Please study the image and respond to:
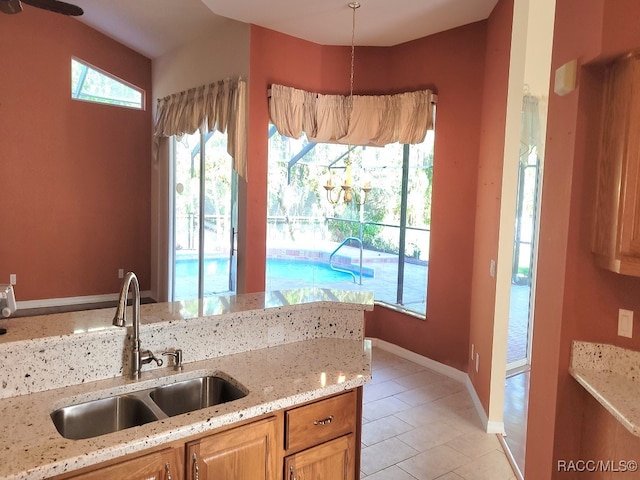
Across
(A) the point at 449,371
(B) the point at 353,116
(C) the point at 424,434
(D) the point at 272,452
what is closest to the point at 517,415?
(A) the point at 449,371

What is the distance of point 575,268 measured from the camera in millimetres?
2100

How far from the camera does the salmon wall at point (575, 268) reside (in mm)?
2051

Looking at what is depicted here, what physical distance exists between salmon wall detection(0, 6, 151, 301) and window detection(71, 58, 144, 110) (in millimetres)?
92

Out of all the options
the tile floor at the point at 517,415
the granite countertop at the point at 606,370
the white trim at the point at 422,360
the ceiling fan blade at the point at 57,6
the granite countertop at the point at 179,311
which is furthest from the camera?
the white trim at the point at 422,360

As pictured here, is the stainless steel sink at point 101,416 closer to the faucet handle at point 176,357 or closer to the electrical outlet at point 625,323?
the faucet handle at point 176,357

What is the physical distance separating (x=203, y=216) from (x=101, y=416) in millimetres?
4125

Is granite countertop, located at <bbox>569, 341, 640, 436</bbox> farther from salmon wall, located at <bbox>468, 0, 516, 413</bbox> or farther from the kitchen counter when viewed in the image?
salmon wall, located at <bbox>468, 0, 516, 413</bbox>

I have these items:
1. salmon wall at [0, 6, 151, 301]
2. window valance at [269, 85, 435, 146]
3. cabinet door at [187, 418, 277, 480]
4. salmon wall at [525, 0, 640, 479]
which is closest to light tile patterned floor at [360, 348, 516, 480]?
salmon wall at [525, 0, 640, 479]

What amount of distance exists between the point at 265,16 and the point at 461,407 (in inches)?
139

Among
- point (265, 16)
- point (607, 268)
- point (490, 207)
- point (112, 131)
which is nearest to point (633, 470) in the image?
point (607, 268)

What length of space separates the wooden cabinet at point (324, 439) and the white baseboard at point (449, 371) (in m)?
1.66

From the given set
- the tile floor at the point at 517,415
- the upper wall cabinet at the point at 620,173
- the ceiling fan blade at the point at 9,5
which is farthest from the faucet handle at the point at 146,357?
the tile floor at the point at 517,415

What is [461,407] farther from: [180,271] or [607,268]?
[180,271]

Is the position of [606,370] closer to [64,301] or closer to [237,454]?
[237,454]
